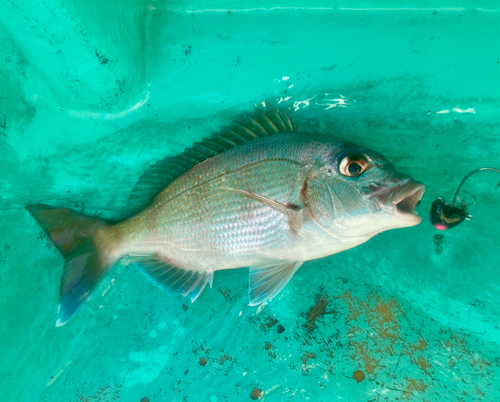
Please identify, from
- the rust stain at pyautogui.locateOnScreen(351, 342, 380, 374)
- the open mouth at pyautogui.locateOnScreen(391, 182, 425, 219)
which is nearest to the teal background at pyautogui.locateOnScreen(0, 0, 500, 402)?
the rust stain at pyautogui.locateOnScreen(351, 342, 380, 374)

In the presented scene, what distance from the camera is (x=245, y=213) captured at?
1.57m

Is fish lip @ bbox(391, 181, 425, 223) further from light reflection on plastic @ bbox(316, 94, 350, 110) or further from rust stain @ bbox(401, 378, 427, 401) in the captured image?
rust stain @ bbox(401, 378, 427, 401)

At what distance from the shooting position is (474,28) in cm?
167

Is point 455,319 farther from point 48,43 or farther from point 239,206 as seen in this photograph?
point 48,43

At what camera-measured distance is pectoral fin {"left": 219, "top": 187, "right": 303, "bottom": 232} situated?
4.75 ft

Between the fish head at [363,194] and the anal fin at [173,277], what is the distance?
2.64 feet

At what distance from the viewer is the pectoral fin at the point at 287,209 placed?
56.9 inches

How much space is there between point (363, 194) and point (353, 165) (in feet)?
0.48

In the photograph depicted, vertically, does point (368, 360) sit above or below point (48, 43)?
below

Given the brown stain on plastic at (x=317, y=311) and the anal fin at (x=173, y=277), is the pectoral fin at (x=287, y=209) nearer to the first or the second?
the anal fin at (x=173, y=277)

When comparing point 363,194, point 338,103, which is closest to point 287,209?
point 363,194

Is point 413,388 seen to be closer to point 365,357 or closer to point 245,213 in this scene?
point 365,357

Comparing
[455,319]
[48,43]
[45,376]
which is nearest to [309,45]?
[48,43]

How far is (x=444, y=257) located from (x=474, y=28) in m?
1.33
